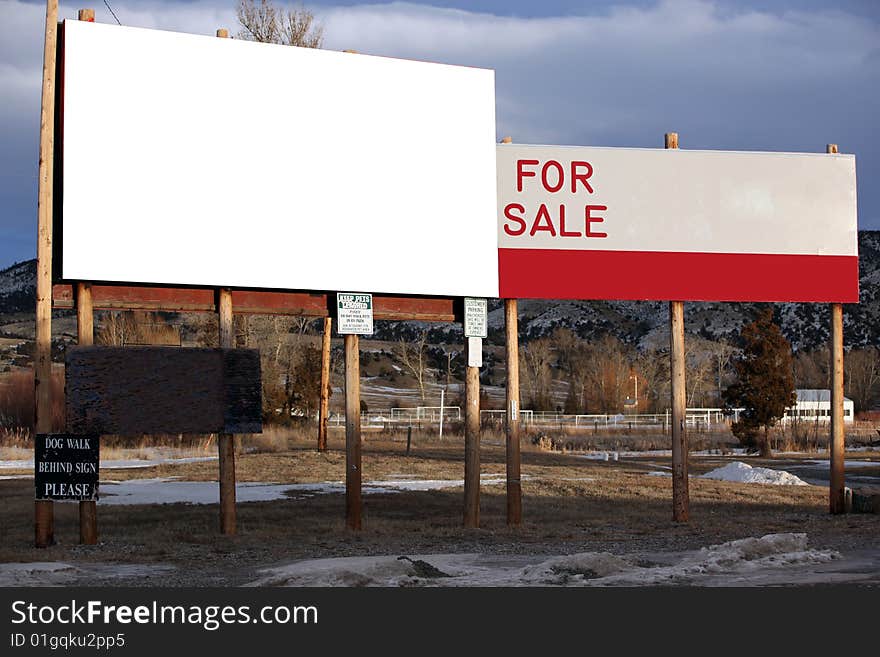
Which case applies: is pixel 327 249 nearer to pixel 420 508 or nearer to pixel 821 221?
pixel 420 508

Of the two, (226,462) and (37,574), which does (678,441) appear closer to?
(226,462)

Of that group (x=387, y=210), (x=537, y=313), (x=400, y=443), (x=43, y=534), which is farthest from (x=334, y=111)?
(x=537, y=313)

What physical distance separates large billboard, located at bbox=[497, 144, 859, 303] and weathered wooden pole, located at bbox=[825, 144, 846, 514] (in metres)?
0.76

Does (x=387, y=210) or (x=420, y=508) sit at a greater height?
(x=387, y=210)

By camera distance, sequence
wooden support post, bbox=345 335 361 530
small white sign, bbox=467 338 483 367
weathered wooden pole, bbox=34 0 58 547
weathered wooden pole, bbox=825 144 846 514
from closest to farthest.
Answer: weathered wooden pole, bbox=34 0 58 547 → wooden support post, bbox=345 335 361 530 → small white sign, bbox=467 338 483 367 → weathered wooden pole, bbox=825 144 846 514

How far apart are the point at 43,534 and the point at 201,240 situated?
456 centimetres

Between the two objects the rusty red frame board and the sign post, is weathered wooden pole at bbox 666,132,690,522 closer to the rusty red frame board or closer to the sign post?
the rusty red frame board

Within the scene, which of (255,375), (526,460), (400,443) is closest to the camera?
(255,375)

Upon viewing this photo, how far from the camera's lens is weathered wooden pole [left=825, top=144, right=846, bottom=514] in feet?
65.3

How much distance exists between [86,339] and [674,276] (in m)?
9.23

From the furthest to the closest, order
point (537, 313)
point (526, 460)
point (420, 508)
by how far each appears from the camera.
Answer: point (537, 313) < point (526, 460) < point (420, 508)

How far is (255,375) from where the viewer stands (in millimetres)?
16594

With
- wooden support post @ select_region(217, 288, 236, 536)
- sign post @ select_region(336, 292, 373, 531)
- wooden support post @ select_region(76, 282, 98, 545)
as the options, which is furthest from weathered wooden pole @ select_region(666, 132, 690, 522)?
wooden support post @ select_region(76, 282, 98, 545)

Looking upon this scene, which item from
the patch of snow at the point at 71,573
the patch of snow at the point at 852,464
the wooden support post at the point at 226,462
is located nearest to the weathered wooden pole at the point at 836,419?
the wooden support post at the point at 226,462
